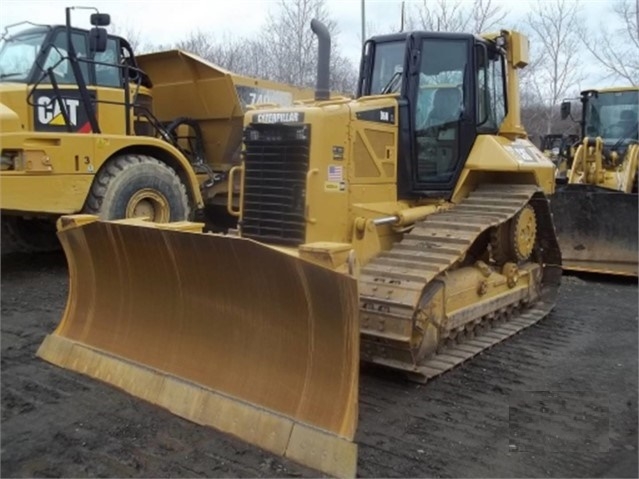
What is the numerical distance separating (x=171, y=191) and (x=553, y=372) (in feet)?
15.9

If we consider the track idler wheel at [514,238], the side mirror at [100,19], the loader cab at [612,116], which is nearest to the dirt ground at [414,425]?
the track idler wheel at [514,238]

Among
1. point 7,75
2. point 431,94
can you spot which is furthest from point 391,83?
point 7,75

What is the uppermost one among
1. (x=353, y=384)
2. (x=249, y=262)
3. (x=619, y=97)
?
(x=619, y=97)

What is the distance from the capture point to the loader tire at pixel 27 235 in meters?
8.50

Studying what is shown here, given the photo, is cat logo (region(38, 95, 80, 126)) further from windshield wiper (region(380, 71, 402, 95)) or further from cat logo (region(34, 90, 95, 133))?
windshield wiper (region(380, 71, 402, 95))

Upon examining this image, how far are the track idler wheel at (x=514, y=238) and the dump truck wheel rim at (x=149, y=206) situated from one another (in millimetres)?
3897

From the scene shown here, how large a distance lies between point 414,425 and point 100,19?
5.80 m

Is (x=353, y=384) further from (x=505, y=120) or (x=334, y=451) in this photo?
(x=505, y=120)

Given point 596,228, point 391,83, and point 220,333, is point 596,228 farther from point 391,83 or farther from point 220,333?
point 220,333

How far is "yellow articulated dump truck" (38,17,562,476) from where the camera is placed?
373cm

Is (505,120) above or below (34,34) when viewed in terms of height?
below

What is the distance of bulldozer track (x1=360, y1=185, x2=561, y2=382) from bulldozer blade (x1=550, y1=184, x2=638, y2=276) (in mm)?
1823

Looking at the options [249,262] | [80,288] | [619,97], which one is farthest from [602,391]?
[619,97]

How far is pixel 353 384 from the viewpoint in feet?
11.7
